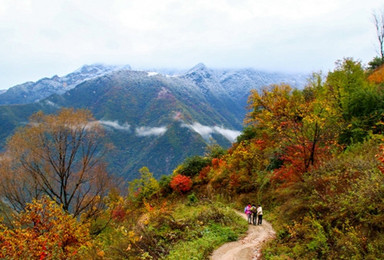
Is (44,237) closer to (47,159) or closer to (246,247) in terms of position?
(47,159)

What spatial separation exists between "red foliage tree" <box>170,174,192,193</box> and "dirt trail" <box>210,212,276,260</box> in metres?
15.0

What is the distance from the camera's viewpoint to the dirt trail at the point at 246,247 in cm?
1065

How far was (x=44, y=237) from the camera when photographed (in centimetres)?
1012

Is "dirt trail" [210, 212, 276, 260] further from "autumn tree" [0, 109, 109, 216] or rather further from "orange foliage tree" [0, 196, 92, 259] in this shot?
"autumn tree" [0, 109, 109, 216]

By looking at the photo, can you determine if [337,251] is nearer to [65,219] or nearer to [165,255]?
[165,255]

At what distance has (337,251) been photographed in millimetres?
7734

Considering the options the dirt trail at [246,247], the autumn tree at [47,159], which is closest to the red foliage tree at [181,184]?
the autumn tree at [47,159]

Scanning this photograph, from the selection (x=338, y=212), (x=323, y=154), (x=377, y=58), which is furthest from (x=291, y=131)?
(x=377, y=58)

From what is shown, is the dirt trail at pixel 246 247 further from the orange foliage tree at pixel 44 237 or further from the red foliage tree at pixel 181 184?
the red foliage tree at pixel 181 184

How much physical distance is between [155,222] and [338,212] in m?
9.06

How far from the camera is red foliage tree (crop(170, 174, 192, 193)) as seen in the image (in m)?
29.2

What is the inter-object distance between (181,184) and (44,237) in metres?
19.8

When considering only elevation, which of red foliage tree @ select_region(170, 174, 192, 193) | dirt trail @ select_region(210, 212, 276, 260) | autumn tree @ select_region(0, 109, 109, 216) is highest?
autumn tree @ select_region(0, 109, 109, 216)

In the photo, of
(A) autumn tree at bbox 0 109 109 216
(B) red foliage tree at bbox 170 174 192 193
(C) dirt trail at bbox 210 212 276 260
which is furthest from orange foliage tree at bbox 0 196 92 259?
(B) red foliage tree at bbox 170 174 192 193
